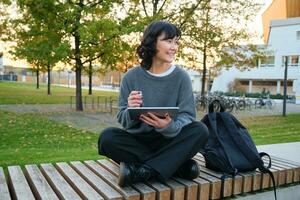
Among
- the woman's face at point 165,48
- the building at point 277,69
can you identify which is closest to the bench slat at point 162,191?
the woman's face at point 165,48

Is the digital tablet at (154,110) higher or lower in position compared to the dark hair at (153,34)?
lower

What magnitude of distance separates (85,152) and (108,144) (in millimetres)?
4136

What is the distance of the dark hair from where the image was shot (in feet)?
10.4

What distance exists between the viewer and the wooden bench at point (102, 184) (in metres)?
2.77

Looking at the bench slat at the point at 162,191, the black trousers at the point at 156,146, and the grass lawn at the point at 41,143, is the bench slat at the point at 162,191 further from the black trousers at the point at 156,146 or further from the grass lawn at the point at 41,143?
the grass lawn at the point at 41,143

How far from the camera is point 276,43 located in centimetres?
4666

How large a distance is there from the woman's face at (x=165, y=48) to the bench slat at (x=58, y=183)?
55.1 inches

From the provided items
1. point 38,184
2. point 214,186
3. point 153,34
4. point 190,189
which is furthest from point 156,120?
point 38,184

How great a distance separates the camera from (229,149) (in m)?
3.64

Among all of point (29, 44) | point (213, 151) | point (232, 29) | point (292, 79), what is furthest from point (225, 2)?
point (292, 79)

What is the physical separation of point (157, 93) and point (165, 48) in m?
0.41

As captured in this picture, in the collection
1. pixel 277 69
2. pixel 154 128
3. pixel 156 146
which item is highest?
pixel 277 69

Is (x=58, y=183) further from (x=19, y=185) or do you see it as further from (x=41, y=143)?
Result: (x=41, y=143)

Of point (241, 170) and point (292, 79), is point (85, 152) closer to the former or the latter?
point (241, 170)
